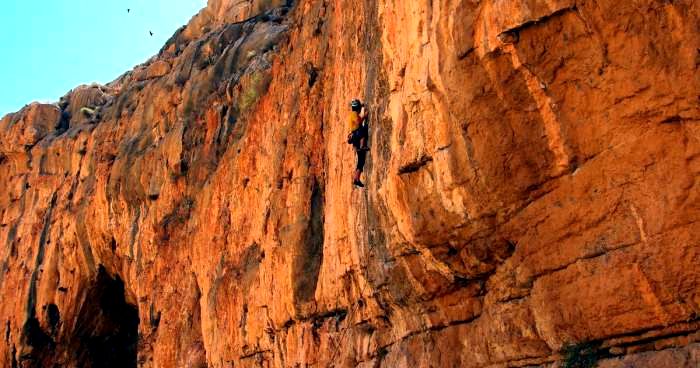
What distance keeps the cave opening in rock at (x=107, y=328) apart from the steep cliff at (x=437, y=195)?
6379mm

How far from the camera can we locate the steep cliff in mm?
9992

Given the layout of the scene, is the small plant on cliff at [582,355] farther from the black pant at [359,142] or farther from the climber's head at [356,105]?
the climber's head at [356,105]

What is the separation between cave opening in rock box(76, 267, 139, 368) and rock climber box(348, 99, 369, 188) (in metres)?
21.1

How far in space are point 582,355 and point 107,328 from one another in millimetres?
28819

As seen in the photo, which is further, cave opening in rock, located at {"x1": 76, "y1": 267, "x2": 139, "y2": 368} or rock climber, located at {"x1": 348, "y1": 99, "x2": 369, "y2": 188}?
cave opening in rock, located at {"x1": 76, "y1": 267, "x2": 139, "y2": 368}

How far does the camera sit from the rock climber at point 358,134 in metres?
15.3

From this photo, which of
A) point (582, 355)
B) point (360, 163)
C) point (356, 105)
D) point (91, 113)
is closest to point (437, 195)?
point (360, 163)

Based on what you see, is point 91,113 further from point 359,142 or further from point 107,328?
point 359,142

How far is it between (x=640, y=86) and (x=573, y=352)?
3508mm

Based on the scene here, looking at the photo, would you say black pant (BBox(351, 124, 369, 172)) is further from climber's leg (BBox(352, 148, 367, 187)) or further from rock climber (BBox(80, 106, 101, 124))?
rock climber (BBox(80, 106, 101, 124))

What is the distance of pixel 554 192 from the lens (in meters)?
11.2

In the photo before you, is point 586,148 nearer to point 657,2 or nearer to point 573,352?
point 657,2

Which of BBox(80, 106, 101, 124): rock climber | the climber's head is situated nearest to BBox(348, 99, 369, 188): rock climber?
the climber's head

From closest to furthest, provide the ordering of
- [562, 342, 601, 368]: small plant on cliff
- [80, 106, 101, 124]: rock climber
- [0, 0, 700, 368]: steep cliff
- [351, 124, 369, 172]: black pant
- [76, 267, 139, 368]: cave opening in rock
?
[0, 0, 700, 368]: steep cliff, [562, 342, 601, 368]: small plant on cliff, [351, 124, 369, 172]: black pant, [76, 267, 139, 368]: cave opening in rock, [80, 106, 101, 124]: rock climber
